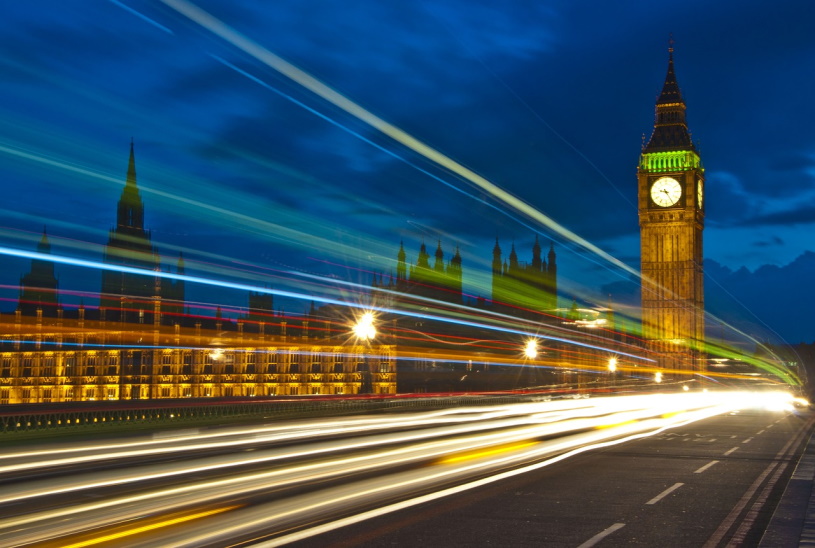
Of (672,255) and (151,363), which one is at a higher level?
(672,255)

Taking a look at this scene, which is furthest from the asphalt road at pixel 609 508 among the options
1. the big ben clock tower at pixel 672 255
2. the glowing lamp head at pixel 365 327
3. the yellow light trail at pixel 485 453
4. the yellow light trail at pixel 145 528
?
the big ben clock tower at pixel 672 255

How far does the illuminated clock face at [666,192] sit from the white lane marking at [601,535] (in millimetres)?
125037

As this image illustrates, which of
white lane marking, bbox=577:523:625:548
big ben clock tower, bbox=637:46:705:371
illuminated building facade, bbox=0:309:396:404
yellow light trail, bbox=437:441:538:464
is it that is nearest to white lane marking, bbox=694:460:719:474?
yellow light trail, bbox=437:441:538:464

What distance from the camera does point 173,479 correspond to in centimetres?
1499

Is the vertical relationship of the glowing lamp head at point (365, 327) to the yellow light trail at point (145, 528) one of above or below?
above

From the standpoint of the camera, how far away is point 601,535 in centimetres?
1079

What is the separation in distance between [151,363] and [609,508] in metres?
100

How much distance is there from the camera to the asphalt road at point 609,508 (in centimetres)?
1056

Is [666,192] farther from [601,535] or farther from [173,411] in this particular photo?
[601,535]

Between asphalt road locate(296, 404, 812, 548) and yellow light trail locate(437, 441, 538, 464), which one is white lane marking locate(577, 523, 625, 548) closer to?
asphalt road locate(296, 404, 812, 548)

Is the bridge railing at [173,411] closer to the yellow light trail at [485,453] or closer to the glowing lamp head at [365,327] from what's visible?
the glowing lamp head at [365,327]

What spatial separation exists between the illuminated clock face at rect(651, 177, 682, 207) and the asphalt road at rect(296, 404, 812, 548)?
373 feet

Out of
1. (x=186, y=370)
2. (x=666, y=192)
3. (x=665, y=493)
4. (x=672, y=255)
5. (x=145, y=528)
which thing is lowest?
(x=186, y=370)

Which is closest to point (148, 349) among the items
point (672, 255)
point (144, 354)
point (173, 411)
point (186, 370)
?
point (144, 354)
